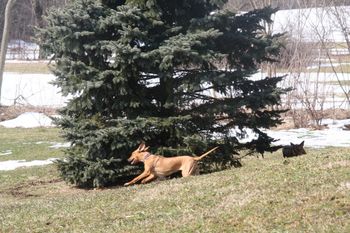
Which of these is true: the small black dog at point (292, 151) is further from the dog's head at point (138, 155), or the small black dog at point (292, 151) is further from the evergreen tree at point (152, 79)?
the dog's head at point (138, 155)

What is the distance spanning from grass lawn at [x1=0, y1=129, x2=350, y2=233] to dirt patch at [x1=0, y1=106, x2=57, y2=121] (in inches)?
712

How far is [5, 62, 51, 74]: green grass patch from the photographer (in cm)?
4046

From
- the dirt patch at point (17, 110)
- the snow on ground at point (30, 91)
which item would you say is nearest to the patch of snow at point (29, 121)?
the dirt patch at point (17, 110)

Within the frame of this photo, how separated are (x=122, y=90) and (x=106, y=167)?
1383 millimetres

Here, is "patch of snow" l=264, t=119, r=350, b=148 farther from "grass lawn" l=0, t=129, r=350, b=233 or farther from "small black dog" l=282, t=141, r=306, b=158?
"grass lawn" l=0, t=129, r=350, b=233

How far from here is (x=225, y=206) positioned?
19.5ft

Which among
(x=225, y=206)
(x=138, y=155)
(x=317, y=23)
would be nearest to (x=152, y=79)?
(x=138, y=155)

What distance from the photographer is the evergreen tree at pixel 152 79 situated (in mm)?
9930

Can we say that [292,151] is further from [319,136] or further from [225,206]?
[319,136]

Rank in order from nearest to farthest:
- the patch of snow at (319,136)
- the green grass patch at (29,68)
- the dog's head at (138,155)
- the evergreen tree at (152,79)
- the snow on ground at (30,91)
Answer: the dog's head at (138,155) < the evergreen tree at (152,79) < the patch of snow at (319,136) < the snow on ground at (30,91) < the green grass patch at (29,68)

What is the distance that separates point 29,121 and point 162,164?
1599 centimetres

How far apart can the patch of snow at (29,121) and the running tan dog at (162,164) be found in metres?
14.6

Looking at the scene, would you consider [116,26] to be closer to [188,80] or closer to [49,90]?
[188,80]

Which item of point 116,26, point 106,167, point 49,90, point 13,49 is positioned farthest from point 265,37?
point 13,49
